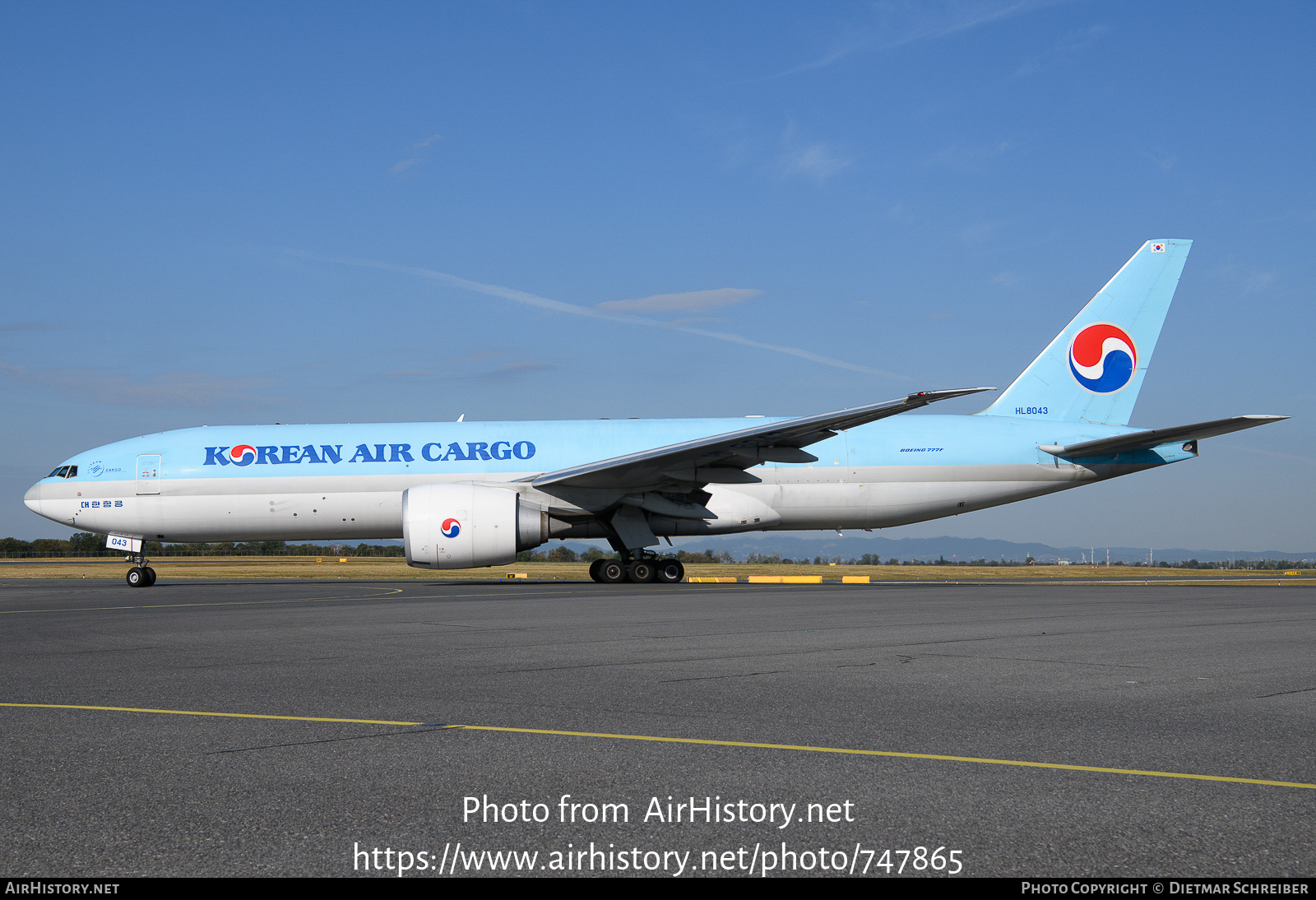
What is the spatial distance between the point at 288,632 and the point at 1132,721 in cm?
842

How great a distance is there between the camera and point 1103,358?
24.8 m

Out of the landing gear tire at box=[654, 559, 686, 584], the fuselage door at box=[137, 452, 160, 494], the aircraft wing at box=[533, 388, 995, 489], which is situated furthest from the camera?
the fuselage door at box=[137, 452, 160, 494]

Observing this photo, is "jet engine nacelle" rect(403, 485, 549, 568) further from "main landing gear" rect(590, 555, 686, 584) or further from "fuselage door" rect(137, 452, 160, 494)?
"fuselage door" rect(137, 452, 160, 494)

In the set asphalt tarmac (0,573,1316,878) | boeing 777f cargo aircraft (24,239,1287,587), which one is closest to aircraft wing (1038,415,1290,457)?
boeing 777f cargo aircraft (24,239,1287,587)

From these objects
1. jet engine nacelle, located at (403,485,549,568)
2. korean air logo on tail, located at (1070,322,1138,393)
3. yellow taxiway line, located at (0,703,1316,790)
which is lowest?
yellow taxiway line, located at (0,703,1316,790)

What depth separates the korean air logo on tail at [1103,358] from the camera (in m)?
24.8

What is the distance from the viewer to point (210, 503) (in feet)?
75.0

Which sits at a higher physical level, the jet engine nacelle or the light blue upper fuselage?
the light blue upper fuselage

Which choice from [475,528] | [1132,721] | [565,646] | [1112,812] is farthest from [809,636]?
[475,528]

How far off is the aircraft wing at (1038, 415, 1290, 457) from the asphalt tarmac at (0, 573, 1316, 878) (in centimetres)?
1131

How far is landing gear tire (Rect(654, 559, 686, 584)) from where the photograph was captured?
72.6 ft

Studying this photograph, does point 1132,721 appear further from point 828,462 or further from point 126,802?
point 828,462

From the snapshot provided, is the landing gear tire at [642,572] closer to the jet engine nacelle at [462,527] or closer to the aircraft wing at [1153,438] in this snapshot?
the jet engine nacelle at [462,527]

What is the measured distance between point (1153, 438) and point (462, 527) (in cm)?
1546
